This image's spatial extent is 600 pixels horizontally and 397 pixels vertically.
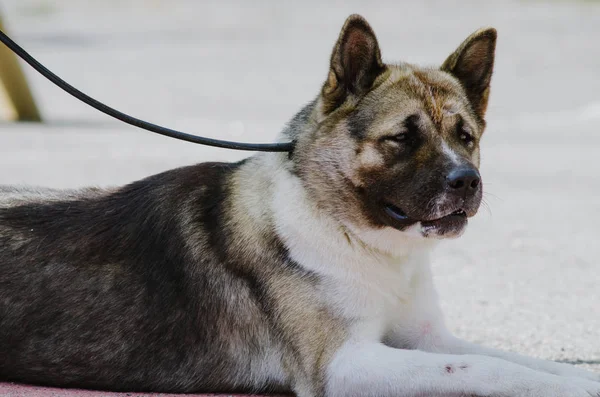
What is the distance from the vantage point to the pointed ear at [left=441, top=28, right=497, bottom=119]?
5.05 m

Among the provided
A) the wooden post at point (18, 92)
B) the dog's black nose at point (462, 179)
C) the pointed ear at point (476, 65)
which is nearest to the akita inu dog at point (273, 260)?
the dog's black nose at point (462, 179)

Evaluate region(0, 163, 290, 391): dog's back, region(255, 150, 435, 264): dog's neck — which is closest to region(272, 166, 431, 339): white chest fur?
region(255, 150, 435, 264): dog's neck

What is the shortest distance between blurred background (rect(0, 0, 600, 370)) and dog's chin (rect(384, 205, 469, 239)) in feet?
3.31

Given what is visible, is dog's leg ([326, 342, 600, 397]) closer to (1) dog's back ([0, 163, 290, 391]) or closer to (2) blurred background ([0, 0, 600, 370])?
(1) dog's back ([0, 163, 290, 391])

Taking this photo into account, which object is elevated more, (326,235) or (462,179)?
(462,179)

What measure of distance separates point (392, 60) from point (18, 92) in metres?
9.73

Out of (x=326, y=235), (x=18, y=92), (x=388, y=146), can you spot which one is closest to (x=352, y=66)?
(x=388, y=146)

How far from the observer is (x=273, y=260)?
15.3 feet

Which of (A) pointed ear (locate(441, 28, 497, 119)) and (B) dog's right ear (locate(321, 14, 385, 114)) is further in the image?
(A) pointed ear (locate(441, 28, 497, 119))

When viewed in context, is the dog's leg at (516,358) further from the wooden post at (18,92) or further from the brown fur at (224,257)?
the wooden post at (18,92)

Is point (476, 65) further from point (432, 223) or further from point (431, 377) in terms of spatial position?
point (431, 377)

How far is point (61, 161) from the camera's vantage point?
37.3 ft

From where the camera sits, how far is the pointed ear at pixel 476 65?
16.6 ft

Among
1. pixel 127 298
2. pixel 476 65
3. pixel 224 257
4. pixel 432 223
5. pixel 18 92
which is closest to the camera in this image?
pixel 432 223
